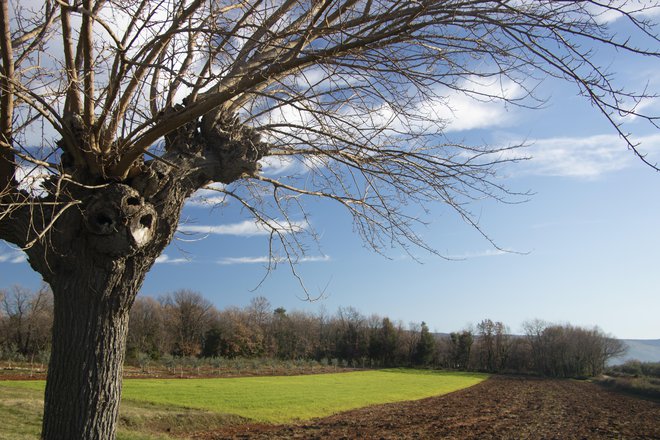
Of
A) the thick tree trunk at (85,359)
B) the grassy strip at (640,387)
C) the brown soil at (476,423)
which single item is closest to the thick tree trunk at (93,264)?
the thick tree trunk at (85,359)

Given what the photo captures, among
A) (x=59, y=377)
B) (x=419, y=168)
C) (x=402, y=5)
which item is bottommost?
(x=59, y=377)

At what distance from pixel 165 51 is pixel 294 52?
6.63 ft

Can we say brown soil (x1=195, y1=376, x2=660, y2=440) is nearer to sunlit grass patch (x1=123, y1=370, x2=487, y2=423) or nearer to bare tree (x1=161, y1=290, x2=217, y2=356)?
sunlit grass patch (x1=123, y1=370, x2=487, y2=423)

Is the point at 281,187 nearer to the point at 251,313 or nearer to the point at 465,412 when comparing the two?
the point at 465,412

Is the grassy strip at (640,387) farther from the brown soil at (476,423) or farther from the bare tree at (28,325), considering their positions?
the bare tree at (28,325)

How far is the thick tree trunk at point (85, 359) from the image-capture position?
432cm

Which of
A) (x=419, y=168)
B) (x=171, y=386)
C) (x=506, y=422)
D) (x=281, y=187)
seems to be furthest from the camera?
(x=171, y=386)

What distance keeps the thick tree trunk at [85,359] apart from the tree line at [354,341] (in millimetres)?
58615

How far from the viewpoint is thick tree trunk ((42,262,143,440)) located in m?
4.32

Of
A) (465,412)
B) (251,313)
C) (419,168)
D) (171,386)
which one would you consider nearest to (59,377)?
(419,168)

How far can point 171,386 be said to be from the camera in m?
31.0

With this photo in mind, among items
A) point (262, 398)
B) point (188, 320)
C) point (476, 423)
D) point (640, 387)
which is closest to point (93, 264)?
point (476, 423)

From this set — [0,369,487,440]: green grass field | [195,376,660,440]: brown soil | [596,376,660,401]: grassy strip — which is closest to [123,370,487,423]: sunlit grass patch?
[0,369,487,440]: green grass field

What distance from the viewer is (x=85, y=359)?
14.4 ft
